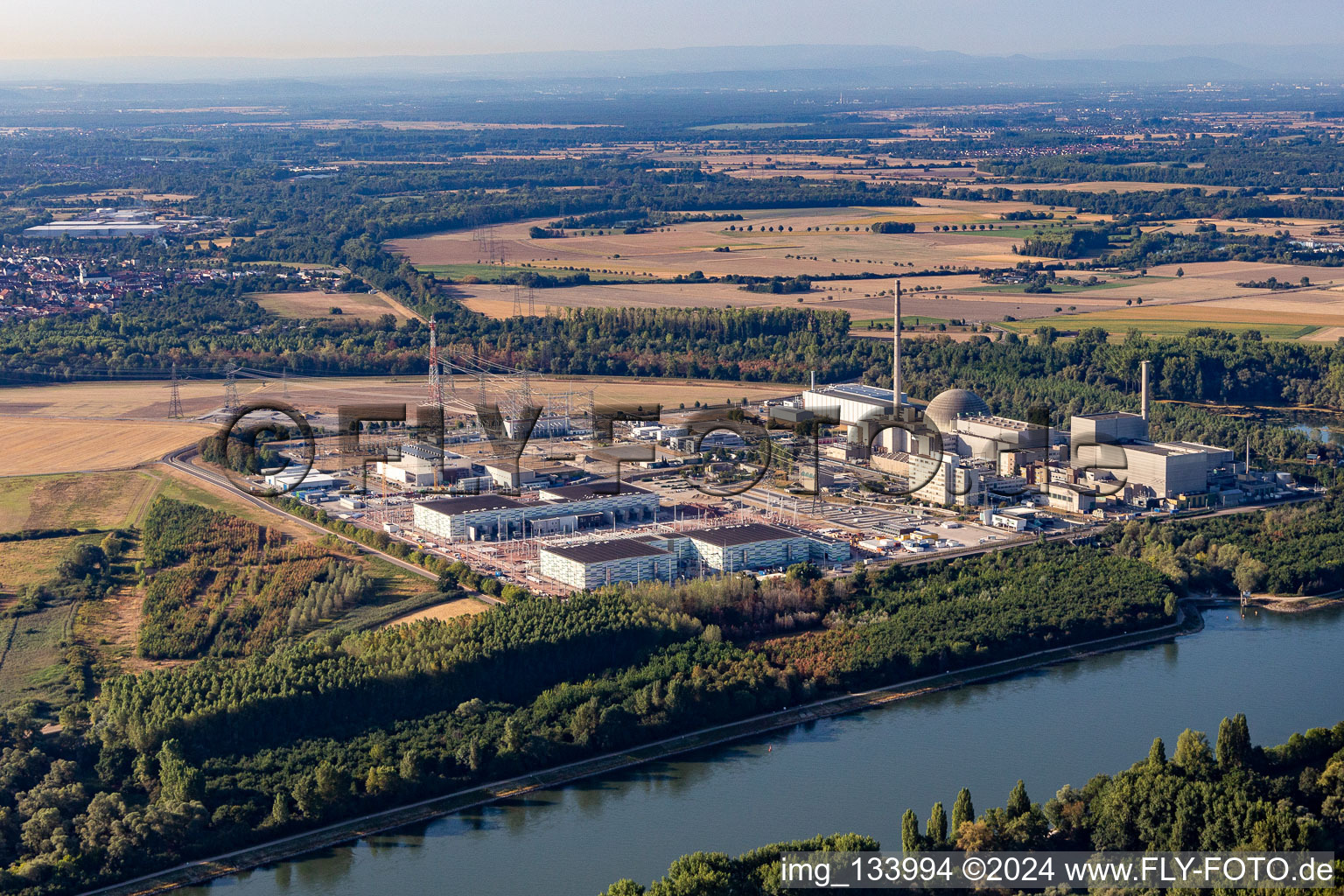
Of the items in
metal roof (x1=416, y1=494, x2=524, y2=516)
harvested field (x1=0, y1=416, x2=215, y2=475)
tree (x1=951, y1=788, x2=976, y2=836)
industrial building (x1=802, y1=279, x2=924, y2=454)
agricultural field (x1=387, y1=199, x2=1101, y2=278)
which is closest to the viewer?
tree (x1=951, y1=788, x2=976, y2=836)

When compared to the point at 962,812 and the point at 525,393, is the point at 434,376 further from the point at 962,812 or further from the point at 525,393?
the point at 962,812

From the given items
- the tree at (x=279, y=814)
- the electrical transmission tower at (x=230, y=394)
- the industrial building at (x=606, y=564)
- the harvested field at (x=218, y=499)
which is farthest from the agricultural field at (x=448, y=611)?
the electrical transmission tower at (x=230, y=394)

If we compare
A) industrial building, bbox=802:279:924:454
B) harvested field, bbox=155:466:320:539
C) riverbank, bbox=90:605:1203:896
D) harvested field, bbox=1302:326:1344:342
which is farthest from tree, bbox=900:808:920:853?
harvested field, bbox=1302:326:1344:342

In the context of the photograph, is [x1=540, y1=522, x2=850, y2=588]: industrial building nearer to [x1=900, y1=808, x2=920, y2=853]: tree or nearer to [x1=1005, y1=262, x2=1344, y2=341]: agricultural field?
[x1=900, y1=808, x2=920, y2=853]: tree

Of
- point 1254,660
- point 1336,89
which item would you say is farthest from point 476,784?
point 1336,89

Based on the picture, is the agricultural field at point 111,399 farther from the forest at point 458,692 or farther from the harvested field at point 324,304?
the forest at point 458,692

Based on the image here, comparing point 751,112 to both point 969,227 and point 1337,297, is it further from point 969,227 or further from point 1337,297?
point 1337,297
